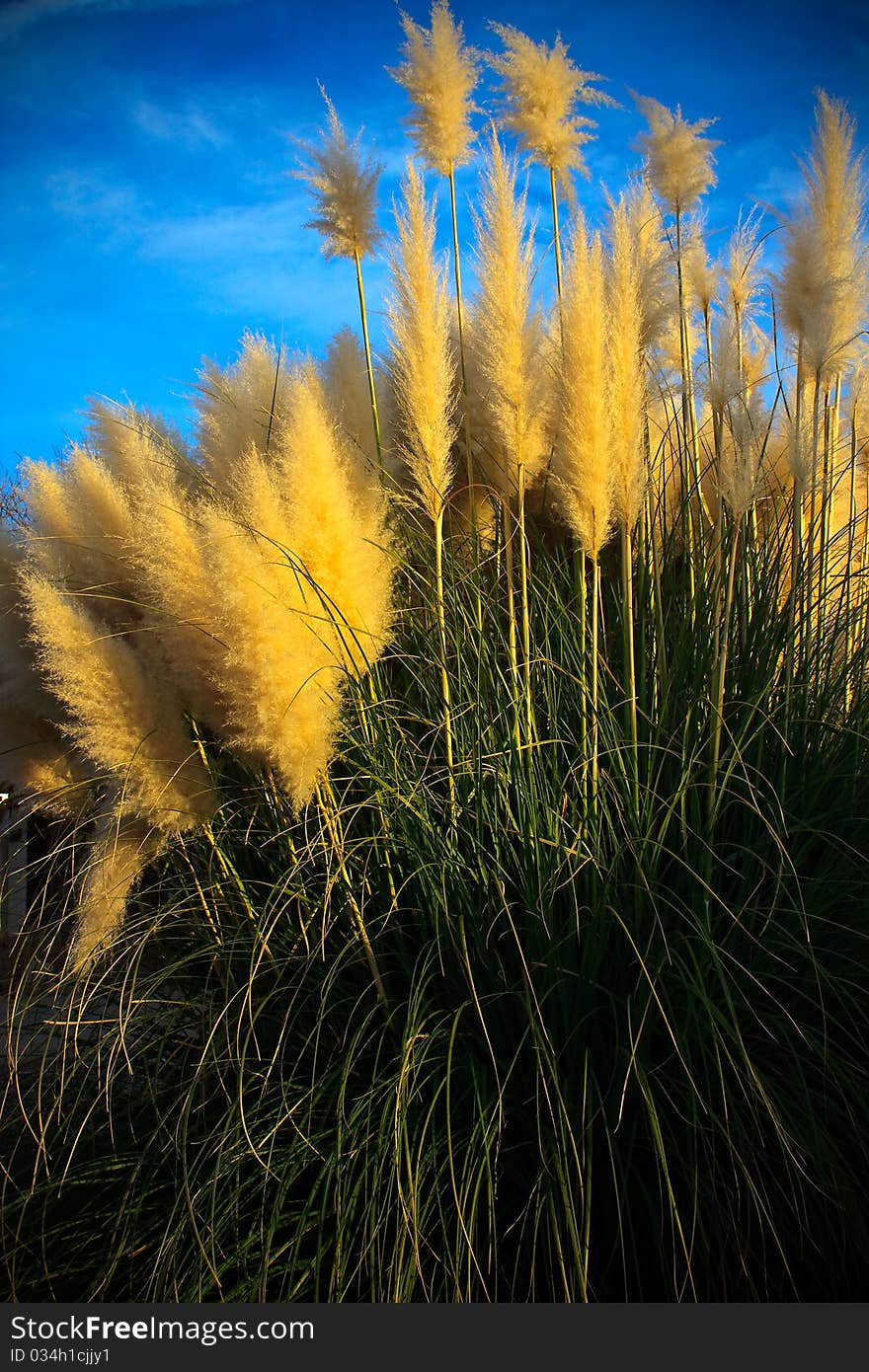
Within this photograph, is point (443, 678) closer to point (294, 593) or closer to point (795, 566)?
point (294, 593)

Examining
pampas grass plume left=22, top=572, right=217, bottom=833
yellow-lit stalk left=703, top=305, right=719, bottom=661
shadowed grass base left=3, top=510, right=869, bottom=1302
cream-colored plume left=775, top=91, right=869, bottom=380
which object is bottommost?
shadowed grass base left=3, top=510, right=869, bottom=1302

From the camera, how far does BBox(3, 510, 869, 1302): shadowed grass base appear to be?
1556 mm

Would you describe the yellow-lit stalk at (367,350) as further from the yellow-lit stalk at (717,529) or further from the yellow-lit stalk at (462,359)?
the yellow-lit stalk at (717,529)

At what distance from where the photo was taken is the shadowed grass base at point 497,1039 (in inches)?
61.2

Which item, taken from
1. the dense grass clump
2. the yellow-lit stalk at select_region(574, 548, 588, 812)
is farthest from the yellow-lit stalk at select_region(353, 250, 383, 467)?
the yellow-lit stalk at select_region(574, 548, 588, 812)

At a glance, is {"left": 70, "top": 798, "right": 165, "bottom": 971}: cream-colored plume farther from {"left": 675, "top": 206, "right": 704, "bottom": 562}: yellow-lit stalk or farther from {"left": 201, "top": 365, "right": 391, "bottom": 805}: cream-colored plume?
{"left": 675, "top": 206, "right": 704, "bottom": 562}: yellow-lit stalk

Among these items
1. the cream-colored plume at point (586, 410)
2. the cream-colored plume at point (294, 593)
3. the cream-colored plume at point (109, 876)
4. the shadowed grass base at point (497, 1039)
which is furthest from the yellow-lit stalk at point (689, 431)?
the cream-colored plume at point (109, 876)

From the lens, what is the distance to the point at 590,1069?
168 cm

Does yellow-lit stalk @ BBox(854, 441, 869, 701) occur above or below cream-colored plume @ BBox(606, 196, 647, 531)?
below

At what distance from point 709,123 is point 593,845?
2047mm

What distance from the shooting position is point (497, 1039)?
1.78 metres

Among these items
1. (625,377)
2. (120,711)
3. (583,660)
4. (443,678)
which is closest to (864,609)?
(583,660)

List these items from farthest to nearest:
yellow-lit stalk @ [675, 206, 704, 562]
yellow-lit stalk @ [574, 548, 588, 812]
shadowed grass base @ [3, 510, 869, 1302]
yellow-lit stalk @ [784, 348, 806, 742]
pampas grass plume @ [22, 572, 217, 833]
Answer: yellow-lit stalk @ [675, 206, 704, 562] → yellow-lit stalk @ [784, 348, 806, 742] → yellow-lit stalk @ [574, 548, 588, 812] → pampas grass plume @ [22, 572, 217, 833] → shadowed grass base @ [3, 510, 869, 1302]
